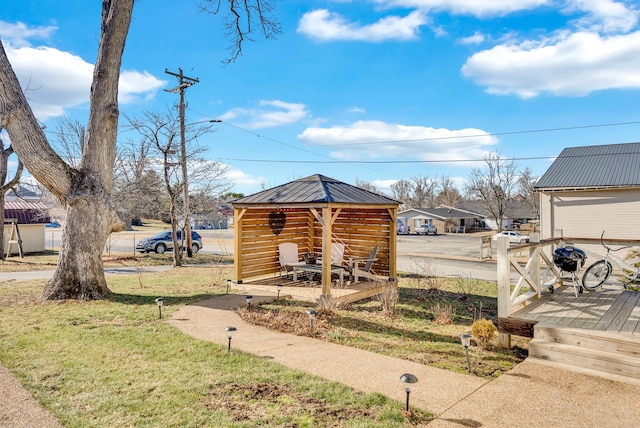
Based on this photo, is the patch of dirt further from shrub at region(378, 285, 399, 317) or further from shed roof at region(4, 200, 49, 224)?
shed roof at region(4, 200, 49, 224)

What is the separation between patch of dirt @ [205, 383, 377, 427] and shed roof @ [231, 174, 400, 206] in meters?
4.78

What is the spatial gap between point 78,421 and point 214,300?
5151 mm

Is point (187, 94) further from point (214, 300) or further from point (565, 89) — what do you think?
point (565, 89)

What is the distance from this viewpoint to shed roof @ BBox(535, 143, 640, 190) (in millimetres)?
14141

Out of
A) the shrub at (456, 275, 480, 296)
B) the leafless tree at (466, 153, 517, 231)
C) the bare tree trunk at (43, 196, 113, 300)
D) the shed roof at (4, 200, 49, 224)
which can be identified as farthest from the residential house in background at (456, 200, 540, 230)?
the bare tree trunk at (43, 196, 113, 300)

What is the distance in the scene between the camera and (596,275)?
263 inches

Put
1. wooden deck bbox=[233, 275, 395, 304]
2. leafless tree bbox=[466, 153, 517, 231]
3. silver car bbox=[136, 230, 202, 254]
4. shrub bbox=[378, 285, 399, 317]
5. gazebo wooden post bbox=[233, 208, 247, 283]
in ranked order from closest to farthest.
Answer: shrub bbox=[378, 285, 399, 317] < wooden deck bbox=[233, 275, 395, 304] < gazebo wooden post bbox=[233, 208, 247, 283] < silver car bbox=[136, 230, 202, 254] < leafless tree bbox=[466, 153, 517, 231]

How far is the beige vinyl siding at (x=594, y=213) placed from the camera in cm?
1372

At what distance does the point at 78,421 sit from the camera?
3.01m

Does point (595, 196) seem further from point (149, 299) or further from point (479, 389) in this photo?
point (149, 299)

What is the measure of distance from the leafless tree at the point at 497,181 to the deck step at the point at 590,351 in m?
35.9

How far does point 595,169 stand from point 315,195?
12.9 m

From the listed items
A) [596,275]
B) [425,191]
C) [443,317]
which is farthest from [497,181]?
[443,317]

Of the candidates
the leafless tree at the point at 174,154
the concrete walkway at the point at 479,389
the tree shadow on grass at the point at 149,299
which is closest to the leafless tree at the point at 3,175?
the leafless tree at the point at 174,154
